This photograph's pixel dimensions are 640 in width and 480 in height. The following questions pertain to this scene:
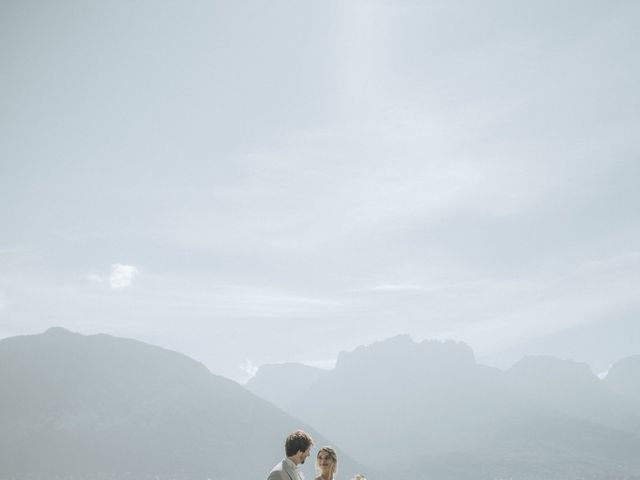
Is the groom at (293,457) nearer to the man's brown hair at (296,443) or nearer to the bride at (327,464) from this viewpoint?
the man's brown hair at (296,443)

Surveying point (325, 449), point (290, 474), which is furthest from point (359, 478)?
point (290, 474)

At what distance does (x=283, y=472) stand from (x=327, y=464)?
43.7 inches

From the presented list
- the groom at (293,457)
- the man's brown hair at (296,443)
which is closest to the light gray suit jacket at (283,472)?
the groom at (293,457)

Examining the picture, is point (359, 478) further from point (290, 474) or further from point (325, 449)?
point (290, 474)

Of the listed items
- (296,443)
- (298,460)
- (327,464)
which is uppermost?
(296,443)

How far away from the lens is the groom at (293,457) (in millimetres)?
8117

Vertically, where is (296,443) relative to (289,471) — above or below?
above

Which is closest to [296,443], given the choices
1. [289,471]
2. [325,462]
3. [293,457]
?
[293,457]

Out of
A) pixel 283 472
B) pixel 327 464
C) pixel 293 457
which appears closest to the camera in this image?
pixel 283 472

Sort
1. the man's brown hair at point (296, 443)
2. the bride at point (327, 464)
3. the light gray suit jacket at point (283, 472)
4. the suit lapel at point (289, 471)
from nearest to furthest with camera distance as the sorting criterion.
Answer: the light gray suit jacket at point (283, 472) → the suit lapel at point (289, 471) → the man's brown hair at point (296, 443) → the bride at point (327, 464)

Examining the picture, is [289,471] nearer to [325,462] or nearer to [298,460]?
[298,460]

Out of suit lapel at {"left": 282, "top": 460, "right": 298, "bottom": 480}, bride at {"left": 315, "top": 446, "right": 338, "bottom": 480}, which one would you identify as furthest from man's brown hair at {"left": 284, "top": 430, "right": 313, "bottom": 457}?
bride at {"left": 315, "top": 446, "right": 338, "bottom": 480}

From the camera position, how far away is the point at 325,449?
29.7 feet

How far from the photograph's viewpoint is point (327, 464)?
895cm
